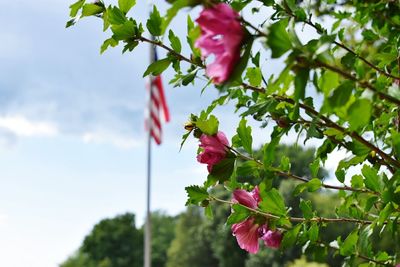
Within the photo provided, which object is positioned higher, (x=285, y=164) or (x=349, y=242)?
(x=285, y=164)

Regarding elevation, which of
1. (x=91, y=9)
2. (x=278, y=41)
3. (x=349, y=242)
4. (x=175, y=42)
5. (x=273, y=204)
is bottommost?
(x=349, y=242)

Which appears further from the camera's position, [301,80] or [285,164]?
[285,164]

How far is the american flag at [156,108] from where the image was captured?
1111 cm

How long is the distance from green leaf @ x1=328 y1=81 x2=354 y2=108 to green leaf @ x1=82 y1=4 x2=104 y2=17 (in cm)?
72

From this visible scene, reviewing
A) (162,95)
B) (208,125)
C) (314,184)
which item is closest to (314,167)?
(314,184)

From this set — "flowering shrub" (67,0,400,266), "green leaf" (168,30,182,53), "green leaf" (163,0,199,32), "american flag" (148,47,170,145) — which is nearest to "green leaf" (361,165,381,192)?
"flowering shrub" (67,0,400,266)

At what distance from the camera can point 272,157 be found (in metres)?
1.14

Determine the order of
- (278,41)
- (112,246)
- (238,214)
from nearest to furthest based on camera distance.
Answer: (278,41) → (238,214) → (112,246)

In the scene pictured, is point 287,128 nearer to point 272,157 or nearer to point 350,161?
point 272,157

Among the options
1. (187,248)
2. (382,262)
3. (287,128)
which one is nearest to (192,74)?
(287,128)

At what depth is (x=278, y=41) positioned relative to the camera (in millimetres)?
795

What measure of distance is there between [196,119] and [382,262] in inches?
28.9

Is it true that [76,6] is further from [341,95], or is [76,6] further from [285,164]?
[341,95]

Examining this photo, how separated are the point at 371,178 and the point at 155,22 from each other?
60 cm
